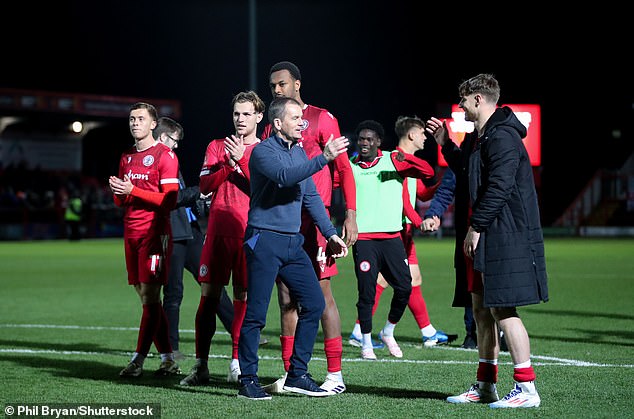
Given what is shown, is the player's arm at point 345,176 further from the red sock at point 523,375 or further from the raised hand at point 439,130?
the red sock at point 523,375

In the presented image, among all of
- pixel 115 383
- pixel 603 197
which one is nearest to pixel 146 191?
pixel 115 383

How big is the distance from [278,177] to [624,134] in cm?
5992

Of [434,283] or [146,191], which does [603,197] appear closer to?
[434,283]

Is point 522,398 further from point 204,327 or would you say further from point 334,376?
point 204,327

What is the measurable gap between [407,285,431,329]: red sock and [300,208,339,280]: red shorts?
10.0 feet

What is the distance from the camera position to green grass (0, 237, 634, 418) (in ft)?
22.4

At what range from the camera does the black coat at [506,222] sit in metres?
6.62

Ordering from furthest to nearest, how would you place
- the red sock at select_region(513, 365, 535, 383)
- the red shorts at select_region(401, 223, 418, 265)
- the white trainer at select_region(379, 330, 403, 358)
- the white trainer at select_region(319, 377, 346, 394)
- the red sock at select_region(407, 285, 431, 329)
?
the red shorts at select_region(401, 223, 418, 265) → the red sock at select_region(407, 285, 431, 329) → the white trainer at select_region(379, 330, 403, 358) → the white trainer at select_region(319, 377, 346, 394) → the red sock at select_region(513, 365, 535, 383)

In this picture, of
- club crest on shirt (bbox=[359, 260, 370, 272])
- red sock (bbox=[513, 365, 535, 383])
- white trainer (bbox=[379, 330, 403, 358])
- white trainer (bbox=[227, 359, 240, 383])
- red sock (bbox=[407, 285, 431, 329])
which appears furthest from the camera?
red sock (bbox=[407, 285, 431, 329])

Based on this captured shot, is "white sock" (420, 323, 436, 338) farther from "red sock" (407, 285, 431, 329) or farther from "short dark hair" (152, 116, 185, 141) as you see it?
"short dark hair" (152, 116, 185, 141)

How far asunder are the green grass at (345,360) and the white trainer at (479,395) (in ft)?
0.34

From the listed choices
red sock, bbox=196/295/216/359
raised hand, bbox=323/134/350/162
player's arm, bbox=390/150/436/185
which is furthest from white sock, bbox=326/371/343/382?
player's arm, bbox=390/150/436/185

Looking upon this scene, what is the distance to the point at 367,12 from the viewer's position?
57.7m

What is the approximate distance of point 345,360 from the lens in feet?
30.6
